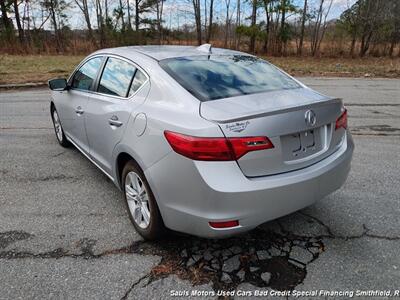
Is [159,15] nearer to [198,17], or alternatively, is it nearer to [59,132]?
[198,17]

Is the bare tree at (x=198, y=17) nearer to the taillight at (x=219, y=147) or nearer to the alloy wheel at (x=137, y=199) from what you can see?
the alloy wheel at (x=137, y=199)

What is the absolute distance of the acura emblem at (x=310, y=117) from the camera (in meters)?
2.31

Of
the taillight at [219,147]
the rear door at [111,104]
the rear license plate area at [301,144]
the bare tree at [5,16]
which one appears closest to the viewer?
the taillight at [219,147]

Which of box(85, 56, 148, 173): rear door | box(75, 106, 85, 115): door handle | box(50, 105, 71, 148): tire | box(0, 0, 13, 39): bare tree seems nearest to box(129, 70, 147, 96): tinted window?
box(85, 56, 148, 173): rear door

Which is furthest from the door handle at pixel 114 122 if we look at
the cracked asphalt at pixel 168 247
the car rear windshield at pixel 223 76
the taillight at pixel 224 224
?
the taillight at pixel 224 224

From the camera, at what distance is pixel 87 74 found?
3850 mm

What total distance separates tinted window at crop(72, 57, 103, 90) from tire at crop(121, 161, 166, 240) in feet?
4.61

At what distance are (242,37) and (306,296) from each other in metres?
25.1

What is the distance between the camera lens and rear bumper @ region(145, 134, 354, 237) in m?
2.07

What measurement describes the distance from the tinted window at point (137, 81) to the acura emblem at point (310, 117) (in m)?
1.36

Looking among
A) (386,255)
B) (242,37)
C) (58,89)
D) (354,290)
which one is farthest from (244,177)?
(242,37)

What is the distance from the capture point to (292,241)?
2705 mm

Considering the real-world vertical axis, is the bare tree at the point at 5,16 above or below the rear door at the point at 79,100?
above

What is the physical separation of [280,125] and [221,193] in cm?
60
